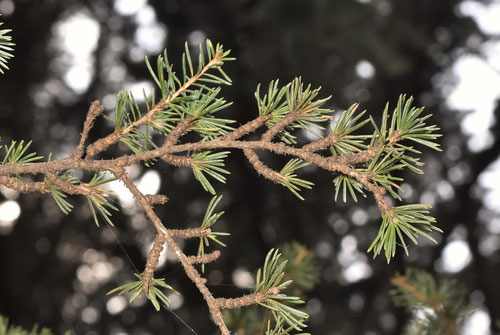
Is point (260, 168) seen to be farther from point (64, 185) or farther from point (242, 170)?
point (242, 170)

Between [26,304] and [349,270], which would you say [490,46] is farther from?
[26,304]

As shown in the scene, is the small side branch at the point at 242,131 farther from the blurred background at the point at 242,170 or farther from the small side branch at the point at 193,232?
the blurred background at the point at 242,170

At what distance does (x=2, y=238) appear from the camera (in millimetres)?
2662

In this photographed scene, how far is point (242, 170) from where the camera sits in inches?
107

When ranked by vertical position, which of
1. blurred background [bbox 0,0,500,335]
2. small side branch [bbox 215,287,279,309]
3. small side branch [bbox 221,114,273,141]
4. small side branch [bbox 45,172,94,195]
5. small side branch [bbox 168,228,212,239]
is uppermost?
blurred background [bbox 0,0,500,335]

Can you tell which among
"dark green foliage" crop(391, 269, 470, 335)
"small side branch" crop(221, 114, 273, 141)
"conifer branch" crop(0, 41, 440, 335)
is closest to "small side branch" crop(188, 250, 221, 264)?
"conifer branch" crop(0, 41, 440, 335)

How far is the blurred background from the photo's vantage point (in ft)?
7.30

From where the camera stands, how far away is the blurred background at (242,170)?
7.30ft

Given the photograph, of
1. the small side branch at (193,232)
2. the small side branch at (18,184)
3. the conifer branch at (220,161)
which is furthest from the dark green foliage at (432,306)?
the small side branch at (18,184)

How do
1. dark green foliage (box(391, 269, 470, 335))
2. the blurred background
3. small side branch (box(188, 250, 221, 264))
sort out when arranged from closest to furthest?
small side branch (box(188, 250, 221, 264)) < dark green foliage (box(391, 269, 470, 335)) < the blurred background

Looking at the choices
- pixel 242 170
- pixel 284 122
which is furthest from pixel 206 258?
pixel 242 170

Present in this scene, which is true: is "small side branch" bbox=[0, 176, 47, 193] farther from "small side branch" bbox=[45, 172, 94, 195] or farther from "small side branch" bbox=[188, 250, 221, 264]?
A: "small side branch" bbox=[188, 250, 221, 264]

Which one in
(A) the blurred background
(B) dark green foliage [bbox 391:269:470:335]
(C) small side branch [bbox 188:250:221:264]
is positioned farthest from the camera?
(A) the blurred background

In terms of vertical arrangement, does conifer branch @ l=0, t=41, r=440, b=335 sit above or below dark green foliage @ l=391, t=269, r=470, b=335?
above
